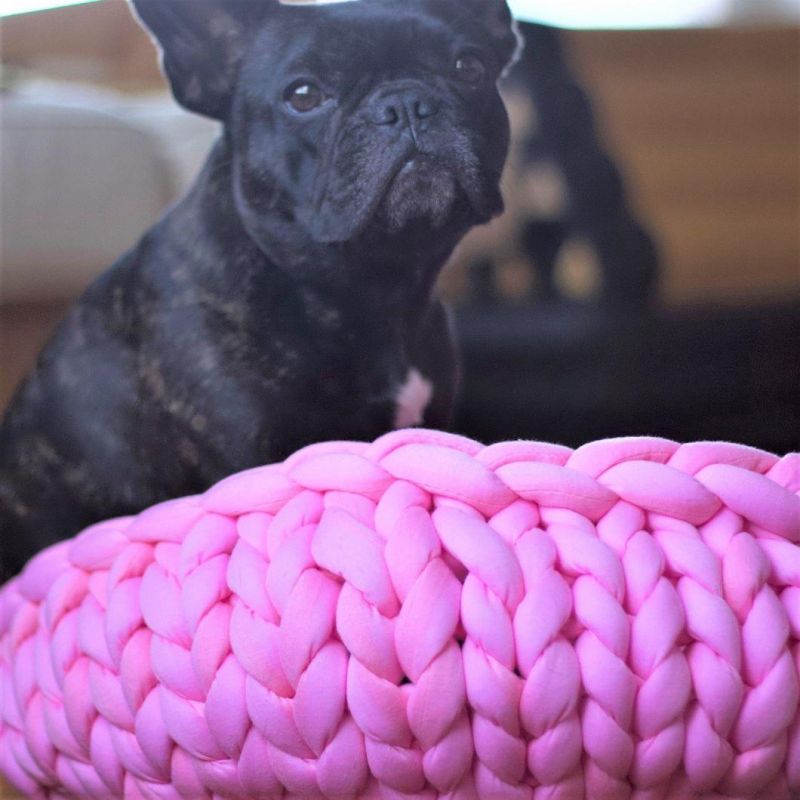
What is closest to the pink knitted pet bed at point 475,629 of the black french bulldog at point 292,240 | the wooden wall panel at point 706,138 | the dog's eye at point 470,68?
the black french bulldog at point 292,240

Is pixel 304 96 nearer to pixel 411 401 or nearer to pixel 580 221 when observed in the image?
pixel 411 401

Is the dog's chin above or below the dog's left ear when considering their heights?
below

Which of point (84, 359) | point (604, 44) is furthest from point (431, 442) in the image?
point (604, 44)

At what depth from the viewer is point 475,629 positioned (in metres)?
0.35

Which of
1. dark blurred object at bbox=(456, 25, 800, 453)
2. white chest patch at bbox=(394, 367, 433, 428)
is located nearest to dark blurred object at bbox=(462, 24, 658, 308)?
dark blurred object at bbox=(456, 25, 800, 453)

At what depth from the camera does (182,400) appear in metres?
0.42

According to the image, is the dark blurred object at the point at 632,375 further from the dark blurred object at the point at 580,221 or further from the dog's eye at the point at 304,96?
the dog's eye at the point at 304,96

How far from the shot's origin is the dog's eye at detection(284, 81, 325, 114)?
1.32 ft

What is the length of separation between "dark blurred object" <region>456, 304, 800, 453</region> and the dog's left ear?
15cm

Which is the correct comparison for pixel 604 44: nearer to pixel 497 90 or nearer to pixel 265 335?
pixel 497 90

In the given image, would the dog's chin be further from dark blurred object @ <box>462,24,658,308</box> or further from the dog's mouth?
dark blurred object @ <box>462,24,658,308</box>

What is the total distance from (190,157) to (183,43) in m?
A: 0.06

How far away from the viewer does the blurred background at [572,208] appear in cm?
48

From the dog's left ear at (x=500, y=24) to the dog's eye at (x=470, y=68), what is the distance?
0.02 metres
